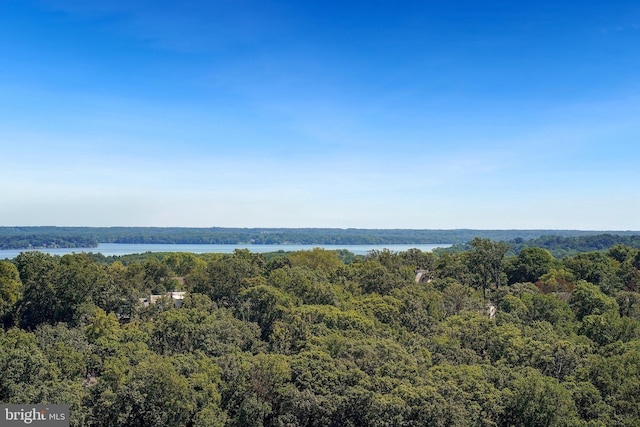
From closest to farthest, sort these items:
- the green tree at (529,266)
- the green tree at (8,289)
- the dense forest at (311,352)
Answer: the dense forest at (311,352) < the green tree at (8,289) < the green tree at (529,266)

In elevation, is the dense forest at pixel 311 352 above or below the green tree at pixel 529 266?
below

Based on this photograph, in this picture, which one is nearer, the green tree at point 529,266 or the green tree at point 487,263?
the green tree at point 487,263

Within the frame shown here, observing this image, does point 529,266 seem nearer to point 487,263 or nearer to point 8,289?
point 487,263

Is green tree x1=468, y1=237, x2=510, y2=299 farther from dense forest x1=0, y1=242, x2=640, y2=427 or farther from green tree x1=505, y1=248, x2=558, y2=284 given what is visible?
dense forest x1=0, y1=242, x2=640, y2=427

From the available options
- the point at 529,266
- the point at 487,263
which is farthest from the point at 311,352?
the point at 529,266

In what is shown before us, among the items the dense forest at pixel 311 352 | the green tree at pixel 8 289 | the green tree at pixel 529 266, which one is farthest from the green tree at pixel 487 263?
the green tree at pixel 8 289

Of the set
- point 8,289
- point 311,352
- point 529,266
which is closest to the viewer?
point 311,352

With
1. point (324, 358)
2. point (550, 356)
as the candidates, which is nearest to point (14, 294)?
point (324, 358)

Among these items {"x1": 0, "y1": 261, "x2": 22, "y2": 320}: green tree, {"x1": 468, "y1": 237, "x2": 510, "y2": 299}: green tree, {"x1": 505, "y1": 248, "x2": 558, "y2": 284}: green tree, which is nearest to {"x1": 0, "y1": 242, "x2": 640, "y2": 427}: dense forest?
{"x1": 0, "y1": 261, "x2": 22, "y2": 320}: green tree

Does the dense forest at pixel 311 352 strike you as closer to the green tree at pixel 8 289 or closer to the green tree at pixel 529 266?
the green tree at pixel 8 289
